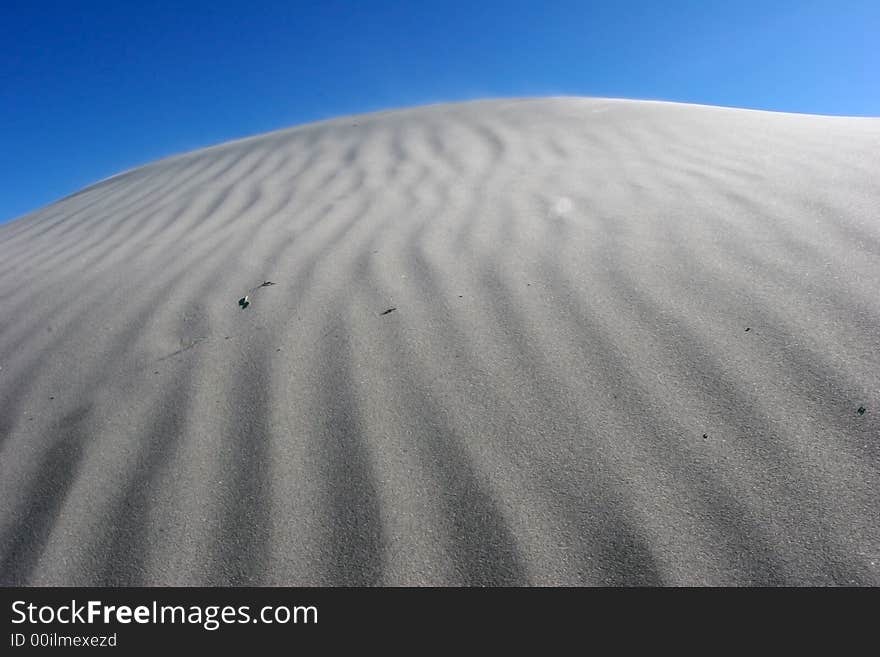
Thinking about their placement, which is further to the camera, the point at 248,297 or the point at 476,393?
the point at 248,297

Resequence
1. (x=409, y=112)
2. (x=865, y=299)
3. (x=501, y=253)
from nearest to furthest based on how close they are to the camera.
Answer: (x=865, y=299), (x=501, y=253), (x=409, y=112)

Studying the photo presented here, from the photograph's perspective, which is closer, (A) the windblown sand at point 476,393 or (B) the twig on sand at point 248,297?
(A) the windblown sand at point 476,393

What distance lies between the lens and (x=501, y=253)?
2287 mm

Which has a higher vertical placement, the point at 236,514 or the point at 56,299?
the point at 56,299

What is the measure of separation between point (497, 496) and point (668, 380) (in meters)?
0.61

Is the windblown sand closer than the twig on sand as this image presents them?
Yes

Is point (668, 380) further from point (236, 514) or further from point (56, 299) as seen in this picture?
point (56, 299)

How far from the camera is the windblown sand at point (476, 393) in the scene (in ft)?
3.69

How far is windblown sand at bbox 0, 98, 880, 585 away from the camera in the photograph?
3.69 ft

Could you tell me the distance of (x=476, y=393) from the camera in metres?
1.54

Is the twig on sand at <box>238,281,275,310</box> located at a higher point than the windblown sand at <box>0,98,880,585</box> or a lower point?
higher

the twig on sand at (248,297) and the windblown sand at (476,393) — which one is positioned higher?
the twig on sand at (248,297)
